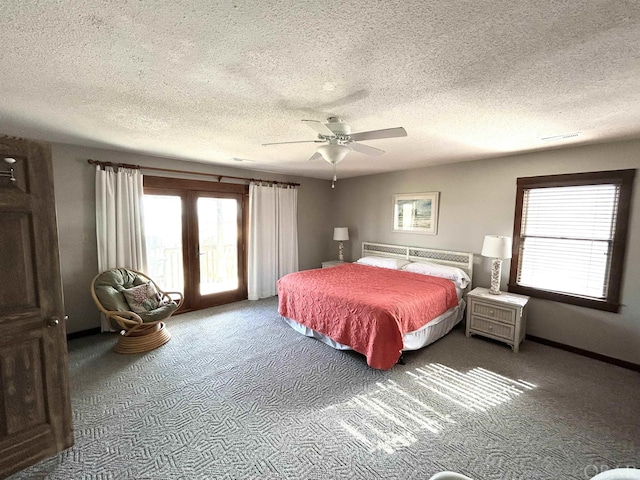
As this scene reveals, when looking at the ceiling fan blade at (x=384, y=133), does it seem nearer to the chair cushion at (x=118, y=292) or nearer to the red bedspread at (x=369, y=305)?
the red bedspread at (x=369, y=305)

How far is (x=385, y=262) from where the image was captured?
15.8 ft

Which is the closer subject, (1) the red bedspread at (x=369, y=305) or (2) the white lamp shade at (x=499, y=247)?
(1) the red bedspread at (x=369, y=305)

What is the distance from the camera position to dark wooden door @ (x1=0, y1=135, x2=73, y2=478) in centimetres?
163

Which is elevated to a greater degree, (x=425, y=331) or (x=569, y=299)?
(x=569, y=299)

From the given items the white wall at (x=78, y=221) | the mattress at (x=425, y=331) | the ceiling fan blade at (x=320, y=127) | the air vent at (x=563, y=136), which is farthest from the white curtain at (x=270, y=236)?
the air vent at (x=563, y=136)

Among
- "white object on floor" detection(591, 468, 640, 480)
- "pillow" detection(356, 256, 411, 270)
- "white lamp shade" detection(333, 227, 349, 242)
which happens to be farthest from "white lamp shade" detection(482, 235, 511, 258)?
"white object on floor" detection(591, 468, 640, 480)

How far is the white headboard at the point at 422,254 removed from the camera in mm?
4199

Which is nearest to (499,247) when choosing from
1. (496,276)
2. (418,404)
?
(496,276)

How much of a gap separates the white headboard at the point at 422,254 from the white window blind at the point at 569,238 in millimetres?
689

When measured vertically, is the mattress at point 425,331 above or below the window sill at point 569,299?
below

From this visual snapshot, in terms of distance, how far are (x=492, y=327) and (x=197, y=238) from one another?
14.6 ft

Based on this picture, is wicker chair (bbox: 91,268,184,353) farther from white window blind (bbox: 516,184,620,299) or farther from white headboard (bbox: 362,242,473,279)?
white window blind (bbox: 516,184,620,299)

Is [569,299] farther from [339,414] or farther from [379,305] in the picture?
[339,414]

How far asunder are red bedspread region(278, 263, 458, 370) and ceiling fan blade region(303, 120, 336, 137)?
5.74 ft
